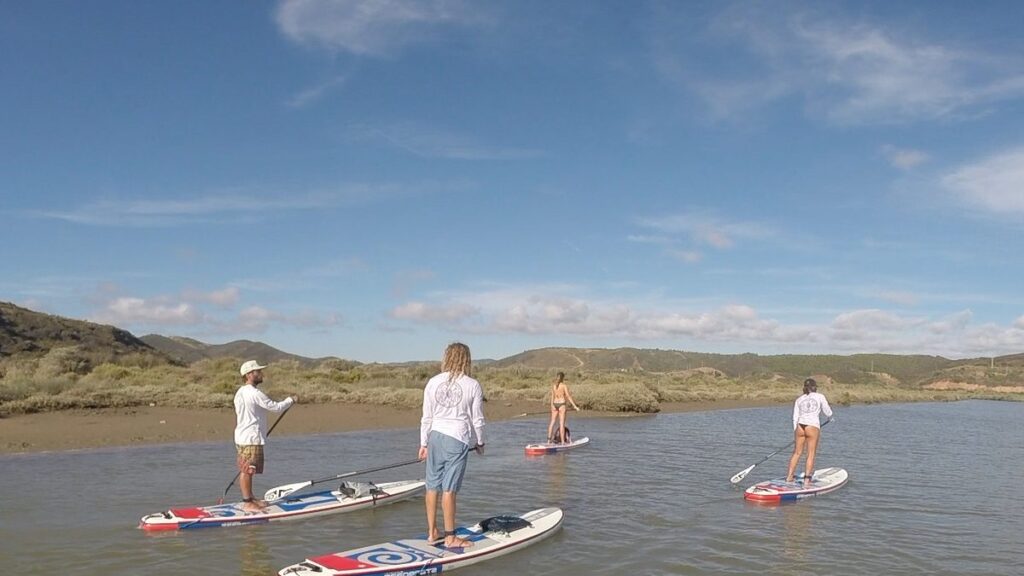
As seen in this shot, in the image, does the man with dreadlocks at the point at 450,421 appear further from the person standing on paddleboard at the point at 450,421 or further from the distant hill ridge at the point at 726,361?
the distant hill ridge at the point at 726,361

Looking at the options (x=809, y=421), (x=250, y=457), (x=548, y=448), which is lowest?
(x=548, y=448)

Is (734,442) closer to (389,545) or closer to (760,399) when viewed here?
(389,545)

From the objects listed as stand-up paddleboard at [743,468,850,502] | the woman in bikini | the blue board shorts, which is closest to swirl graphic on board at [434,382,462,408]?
the blue board shorts

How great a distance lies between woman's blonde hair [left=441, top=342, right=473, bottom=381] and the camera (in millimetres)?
7805

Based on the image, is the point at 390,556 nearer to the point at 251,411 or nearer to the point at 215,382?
the point at 251,411

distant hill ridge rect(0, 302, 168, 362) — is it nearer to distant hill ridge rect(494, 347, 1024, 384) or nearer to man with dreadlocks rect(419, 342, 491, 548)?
man with dreadlocks rect(419, 342, 491, 548)

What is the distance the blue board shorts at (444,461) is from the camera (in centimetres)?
777

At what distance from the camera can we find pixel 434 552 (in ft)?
26.1

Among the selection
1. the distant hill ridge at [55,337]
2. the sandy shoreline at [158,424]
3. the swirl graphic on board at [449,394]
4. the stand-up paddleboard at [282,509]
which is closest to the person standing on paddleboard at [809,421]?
the stand-up paddleboard at [282,509]

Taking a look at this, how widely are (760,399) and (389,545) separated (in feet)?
125

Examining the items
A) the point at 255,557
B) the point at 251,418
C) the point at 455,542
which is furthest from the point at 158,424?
the point at 455,542

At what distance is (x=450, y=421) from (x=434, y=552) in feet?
4.70

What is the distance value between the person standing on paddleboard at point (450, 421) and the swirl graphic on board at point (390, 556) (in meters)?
0.47

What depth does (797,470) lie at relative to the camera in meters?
15.2
